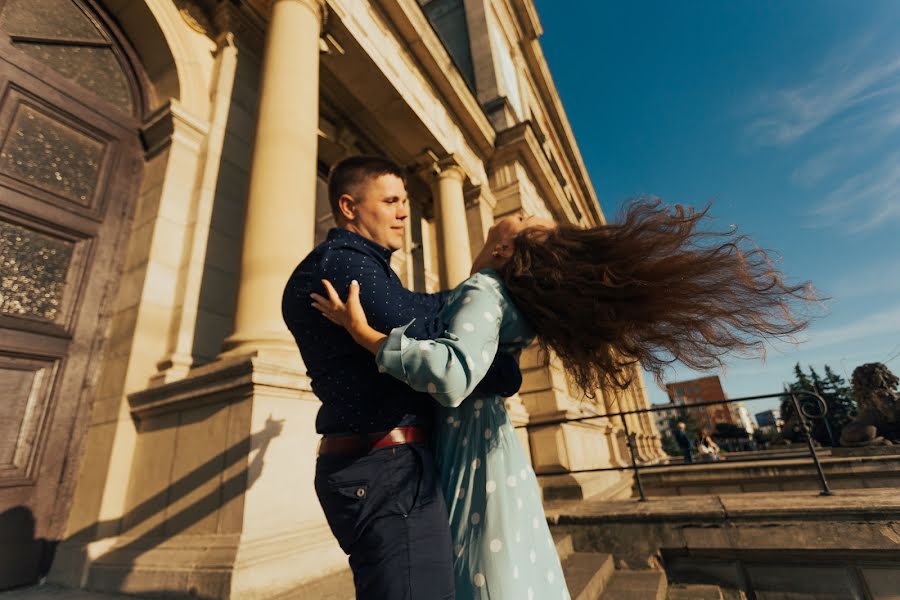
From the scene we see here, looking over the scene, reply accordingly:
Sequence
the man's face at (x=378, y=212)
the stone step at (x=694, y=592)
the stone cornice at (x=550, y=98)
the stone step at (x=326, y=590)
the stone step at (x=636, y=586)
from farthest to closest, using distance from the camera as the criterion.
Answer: the stone cornice at (x=550, y=98), the stone step at (x=694, y=592), the stone step at (x=636, y=586), the stone step at (x=326, y=590), the man's face at (x=378, y=212)

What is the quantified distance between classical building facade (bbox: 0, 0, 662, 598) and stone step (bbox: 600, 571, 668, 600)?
2.24 meters

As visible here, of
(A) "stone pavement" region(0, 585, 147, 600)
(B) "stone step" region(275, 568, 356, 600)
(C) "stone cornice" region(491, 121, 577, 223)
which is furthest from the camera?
(C) "stone cornice" region(491, 121, 577, 223)

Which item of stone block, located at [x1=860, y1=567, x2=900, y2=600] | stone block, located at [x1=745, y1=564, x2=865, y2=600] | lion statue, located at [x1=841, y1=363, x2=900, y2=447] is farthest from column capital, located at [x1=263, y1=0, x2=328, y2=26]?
lion statue, located at [x1=841, y1=363, x2=900, y2=447]

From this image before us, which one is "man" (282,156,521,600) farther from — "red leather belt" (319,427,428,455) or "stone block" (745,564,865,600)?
"stone block" (745,564,865,600)

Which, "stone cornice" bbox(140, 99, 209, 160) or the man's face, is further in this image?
"stone cornice" bbox(140, 99, 209, 160)

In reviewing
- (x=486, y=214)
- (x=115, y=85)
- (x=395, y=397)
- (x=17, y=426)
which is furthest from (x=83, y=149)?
(x=486, y=214)

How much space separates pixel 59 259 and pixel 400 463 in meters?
4.74

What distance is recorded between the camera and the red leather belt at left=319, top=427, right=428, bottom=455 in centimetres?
110

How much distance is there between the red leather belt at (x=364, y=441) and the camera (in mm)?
1103

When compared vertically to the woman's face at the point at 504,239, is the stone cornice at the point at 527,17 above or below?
above

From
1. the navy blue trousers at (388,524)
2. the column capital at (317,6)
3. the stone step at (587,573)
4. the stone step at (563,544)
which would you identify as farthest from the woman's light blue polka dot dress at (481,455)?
the column capital at (317,6)

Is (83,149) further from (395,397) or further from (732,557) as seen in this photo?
(732,557)

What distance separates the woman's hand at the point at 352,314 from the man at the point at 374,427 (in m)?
0.04

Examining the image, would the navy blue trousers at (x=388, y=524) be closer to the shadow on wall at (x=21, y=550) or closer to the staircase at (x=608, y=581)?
the staircase at (x=608, y=581)
